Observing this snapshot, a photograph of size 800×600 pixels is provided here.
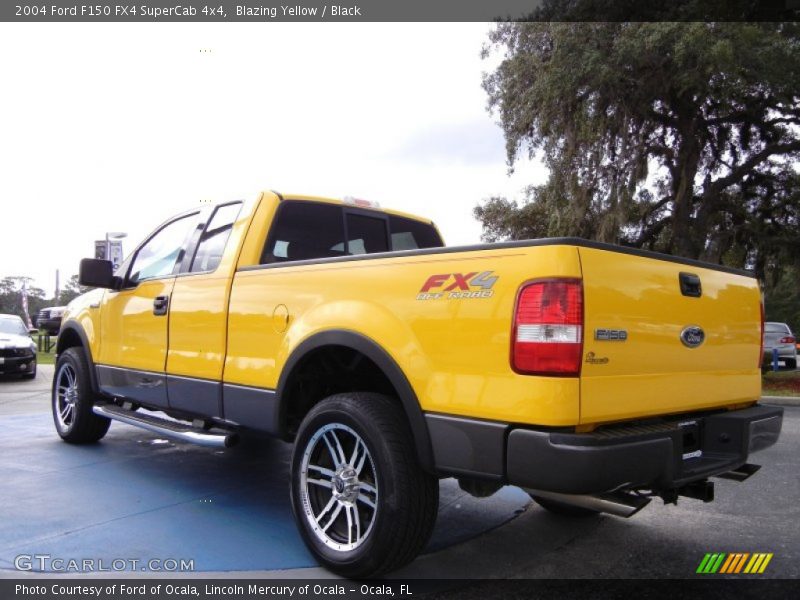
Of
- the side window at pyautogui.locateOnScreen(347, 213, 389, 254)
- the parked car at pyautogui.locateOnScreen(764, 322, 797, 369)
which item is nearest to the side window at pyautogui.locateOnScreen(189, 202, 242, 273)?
the side window at pyautogui.locateOnScreen(347, 213, 389, 254)

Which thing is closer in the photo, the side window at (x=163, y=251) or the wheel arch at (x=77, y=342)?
the side window at (x=163, y=251)

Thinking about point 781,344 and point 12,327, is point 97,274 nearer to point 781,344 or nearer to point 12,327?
point 12,327

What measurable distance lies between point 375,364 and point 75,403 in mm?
4009

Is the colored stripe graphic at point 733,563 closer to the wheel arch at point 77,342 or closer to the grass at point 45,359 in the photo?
the wheel arch at point 77,342

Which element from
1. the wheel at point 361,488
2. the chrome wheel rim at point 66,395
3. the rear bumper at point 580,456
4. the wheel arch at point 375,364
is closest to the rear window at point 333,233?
the wheel arch at point 375,364

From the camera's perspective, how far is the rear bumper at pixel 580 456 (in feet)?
8.07

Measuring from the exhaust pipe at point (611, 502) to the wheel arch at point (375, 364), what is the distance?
0.54 metres

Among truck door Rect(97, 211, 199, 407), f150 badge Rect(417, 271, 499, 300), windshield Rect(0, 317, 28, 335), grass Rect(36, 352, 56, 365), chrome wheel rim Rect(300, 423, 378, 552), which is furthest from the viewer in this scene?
grass Rect(36, 352, 56, 365)

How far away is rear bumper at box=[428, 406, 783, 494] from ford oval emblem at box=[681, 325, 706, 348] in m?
0.37

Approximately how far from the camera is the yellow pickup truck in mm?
2551

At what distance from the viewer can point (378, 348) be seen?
3.05 metres

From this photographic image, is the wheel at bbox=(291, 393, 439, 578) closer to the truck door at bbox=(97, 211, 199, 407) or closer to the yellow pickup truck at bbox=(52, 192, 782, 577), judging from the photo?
the yellow pickup truck at bbox=(52, 192, 782, 577)

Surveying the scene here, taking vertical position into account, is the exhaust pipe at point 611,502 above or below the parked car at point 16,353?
above

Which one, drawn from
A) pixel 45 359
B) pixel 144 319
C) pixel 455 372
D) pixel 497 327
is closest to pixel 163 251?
pixel 144 319
